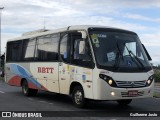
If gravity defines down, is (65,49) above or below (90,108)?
above

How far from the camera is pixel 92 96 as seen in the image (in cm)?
1302

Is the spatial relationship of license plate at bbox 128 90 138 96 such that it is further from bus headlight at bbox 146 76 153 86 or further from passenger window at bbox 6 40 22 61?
passenger window at bbox 6 40 22 61

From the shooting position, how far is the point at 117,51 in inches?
522

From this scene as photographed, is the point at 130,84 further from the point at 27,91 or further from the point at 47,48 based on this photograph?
the point at 27,91

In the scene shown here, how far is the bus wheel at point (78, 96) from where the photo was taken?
13.7 meters

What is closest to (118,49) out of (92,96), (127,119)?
(92,96)

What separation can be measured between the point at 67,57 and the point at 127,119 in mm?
4135

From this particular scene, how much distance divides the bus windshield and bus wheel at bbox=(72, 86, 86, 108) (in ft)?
4.70

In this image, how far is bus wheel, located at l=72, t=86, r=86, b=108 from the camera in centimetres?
1367

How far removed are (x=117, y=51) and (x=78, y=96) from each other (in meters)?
2.12

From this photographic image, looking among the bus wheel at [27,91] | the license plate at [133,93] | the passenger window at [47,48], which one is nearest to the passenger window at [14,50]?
Result: the bus wheel at [27,91]

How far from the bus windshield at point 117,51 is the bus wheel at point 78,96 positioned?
1431mm

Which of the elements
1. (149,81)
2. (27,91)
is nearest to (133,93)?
(149,81)

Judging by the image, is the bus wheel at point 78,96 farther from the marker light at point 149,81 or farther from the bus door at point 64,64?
the marker light at point 149,81
